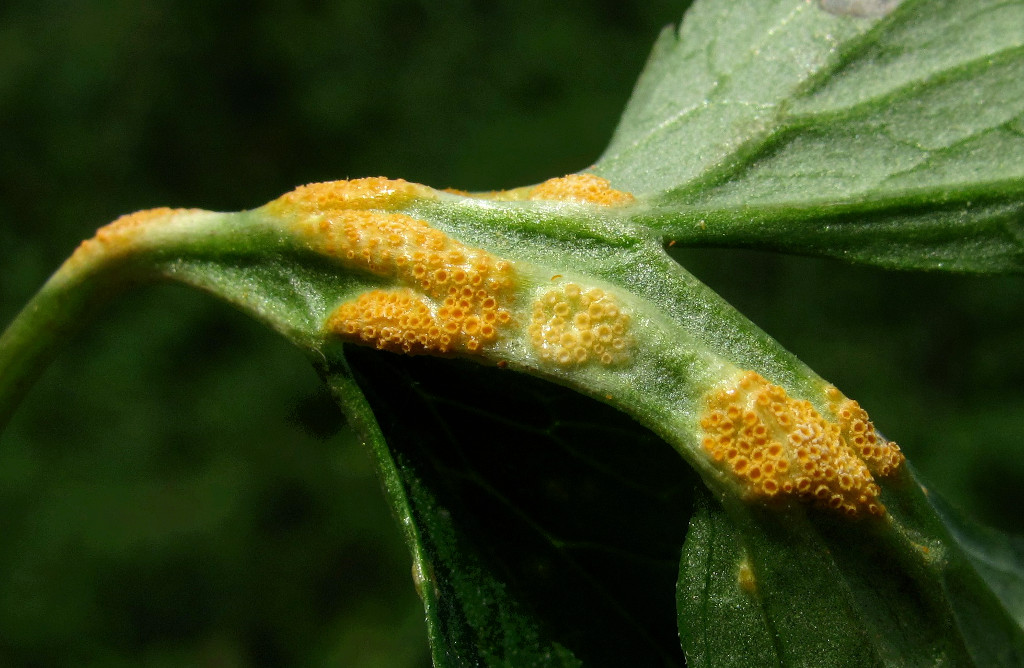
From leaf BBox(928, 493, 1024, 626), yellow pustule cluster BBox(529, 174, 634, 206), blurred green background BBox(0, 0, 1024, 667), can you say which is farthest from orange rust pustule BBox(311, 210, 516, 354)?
blurred green background BBox(0, 0, 1024, 667)

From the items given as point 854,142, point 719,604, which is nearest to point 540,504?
point 719,604

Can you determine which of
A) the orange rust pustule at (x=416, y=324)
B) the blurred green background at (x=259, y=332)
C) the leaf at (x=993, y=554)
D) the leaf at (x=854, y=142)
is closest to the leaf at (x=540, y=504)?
the orange rust pustule at (x=416, y=324)

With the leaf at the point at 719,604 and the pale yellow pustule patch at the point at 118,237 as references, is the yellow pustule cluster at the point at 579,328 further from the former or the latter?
the pale yellow pustule patch at the point at 118,237

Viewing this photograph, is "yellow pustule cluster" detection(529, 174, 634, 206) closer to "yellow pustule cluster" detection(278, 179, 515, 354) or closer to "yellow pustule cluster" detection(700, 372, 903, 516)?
"yellow pustule cluster" detection(278, 179, 515, 354)

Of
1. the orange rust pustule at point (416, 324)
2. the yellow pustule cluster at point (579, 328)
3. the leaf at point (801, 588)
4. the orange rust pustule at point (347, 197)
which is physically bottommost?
the leaf at point (801, 588)

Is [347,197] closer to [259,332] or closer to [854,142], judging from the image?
[854,142]
